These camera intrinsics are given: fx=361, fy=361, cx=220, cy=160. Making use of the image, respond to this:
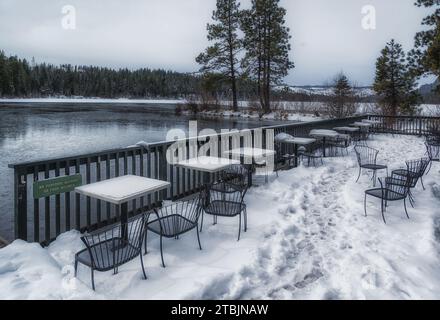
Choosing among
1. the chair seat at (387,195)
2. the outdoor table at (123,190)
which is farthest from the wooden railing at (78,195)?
the chair seat at (387,195)

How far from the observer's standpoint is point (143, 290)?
2.98 metres

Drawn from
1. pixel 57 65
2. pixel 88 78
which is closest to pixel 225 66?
pixel 88 78

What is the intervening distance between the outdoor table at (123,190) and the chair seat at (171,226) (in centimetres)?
30

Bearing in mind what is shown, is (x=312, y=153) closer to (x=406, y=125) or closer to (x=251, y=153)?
(x=251, y=153)

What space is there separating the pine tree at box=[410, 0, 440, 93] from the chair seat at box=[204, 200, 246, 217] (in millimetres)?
14775

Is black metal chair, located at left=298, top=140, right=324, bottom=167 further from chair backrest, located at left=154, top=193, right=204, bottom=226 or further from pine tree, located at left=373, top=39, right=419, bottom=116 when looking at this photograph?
pine tree, located at left=373, top=39, right=419, bottom=116

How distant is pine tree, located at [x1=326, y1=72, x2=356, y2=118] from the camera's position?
25494 mm

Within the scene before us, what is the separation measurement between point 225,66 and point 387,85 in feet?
52.3

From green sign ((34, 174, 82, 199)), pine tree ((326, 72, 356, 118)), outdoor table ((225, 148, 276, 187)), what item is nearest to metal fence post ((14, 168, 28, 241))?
green sign ((34, 174, 82, 199))

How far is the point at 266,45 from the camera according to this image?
32.3 metres

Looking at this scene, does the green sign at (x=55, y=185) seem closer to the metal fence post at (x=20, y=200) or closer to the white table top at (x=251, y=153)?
the metal fence post at (x=20, y=200)

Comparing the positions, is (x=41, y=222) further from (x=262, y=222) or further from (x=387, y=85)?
(x=387, y=85)

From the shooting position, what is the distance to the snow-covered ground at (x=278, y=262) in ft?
9.61

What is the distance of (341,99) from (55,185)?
24701 mm
